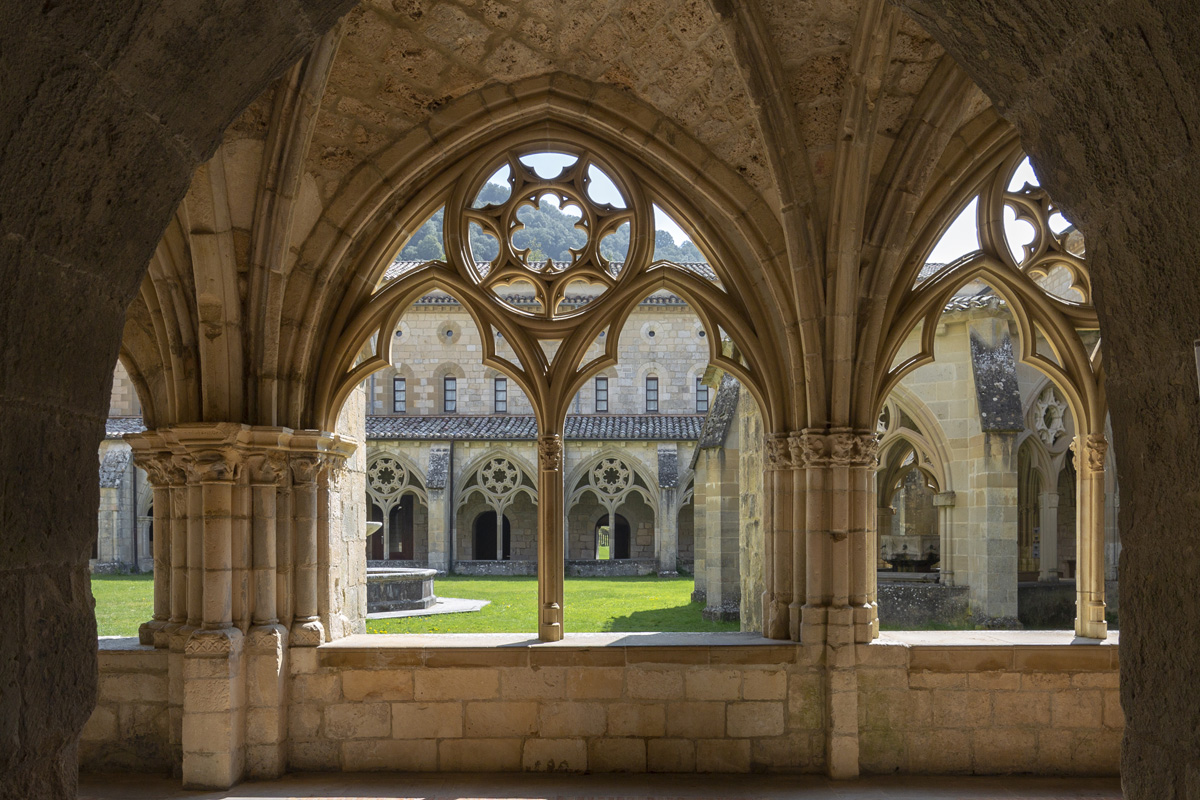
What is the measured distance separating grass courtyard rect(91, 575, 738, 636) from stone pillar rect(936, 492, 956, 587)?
2668 millimetres

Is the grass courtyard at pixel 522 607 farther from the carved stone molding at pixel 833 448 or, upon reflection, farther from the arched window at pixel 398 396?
the arched window at pixel 398 396

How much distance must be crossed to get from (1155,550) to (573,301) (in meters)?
22.7

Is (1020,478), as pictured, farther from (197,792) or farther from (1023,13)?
(1023,13)

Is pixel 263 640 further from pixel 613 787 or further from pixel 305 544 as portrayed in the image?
pixel 613 787

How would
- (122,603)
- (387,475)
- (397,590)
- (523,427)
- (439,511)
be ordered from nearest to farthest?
1. (397,590)
2. (122,603)
3. (439,511)
4. (523,427)
5. (387,475)

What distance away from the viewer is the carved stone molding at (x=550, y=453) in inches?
232

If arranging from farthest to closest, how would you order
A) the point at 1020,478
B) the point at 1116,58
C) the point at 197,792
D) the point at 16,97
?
the point at 1020,478
the point at 197,792
the point at 1116,58
the point at 16,97

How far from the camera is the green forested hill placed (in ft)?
150

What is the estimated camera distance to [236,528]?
17.5ft

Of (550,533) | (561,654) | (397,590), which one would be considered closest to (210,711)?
(561,654)

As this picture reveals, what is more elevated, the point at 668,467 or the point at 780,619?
the point at 668,467

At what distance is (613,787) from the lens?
16.7ft

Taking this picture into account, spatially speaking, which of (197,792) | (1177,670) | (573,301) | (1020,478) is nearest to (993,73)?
(1177,670)

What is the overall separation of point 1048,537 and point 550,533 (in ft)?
31.2
